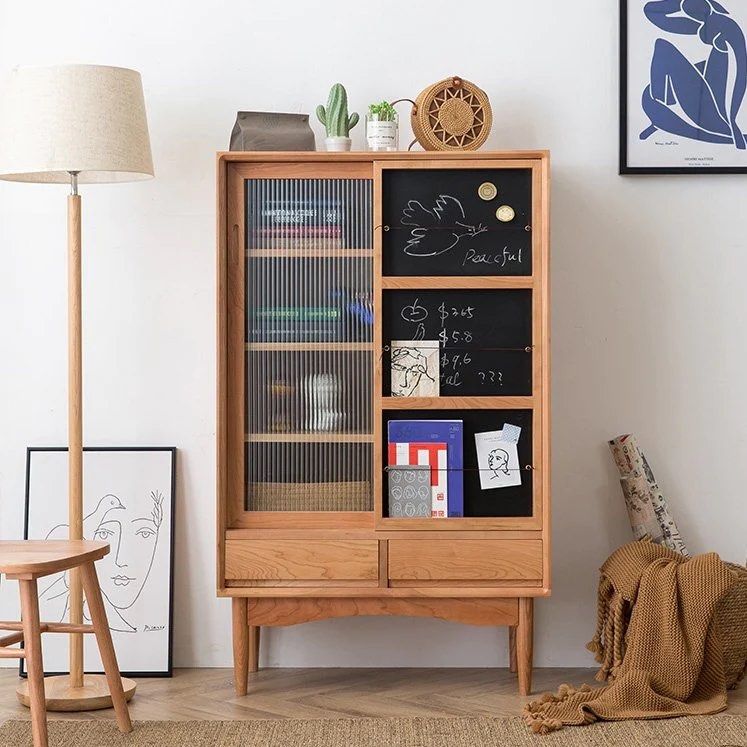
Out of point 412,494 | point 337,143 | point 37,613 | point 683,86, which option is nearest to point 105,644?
point 37,613

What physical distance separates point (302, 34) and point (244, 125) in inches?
18.5

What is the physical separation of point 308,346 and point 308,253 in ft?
0.91

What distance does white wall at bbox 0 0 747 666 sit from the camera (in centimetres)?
342

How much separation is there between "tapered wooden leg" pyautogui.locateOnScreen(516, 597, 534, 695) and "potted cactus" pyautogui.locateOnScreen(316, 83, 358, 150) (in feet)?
4.77

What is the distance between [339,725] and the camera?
2.88m

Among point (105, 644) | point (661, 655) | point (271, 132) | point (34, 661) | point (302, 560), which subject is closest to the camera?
point (34, 661)

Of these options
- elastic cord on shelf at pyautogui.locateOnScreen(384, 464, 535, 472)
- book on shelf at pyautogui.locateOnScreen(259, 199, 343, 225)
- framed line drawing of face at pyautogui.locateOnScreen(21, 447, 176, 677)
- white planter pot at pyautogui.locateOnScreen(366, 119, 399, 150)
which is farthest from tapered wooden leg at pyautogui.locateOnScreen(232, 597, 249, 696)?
white planter pot at pyautogui.locateOnScreen(366, 119, 399, 150)

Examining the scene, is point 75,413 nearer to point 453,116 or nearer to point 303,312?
point 303,312

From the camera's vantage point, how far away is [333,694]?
10.5 feet

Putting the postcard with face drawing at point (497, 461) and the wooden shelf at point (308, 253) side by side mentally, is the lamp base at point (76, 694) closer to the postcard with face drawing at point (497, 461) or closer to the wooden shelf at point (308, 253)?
the postcard with face drawing at point (497, 461)

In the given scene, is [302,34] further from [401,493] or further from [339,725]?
[339,725]

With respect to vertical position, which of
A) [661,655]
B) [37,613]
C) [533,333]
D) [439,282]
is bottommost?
[661,655]

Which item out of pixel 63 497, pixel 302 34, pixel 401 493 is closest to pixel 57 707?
pixel 63 497

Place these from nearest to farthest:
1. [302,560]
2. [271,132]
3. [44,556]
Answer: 1. [44,556]
2. [302,560]
3. [271,132]
